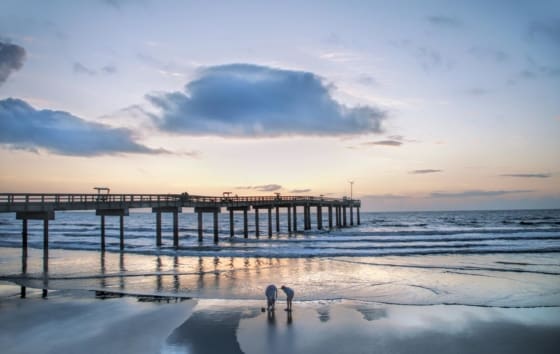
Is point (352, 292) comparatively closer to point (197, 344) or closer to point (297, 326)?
point (297, 326)

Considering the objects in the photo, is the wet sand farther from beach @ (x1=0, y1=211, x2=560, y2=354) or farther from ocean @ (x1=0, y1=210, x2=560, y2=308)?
ocean @ (x1=0, y1=210, x2=560, y2=308)

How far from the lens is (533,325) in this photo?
10977mm

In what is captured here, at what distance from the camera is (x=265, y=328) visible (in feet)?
34.3

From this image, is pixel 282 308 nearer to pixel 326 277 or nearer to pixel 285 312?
pixel 285 312

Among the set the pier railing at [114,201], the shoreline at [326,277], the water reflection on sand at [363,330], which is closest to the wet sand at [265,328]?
the water reflection on sand at [363,330]

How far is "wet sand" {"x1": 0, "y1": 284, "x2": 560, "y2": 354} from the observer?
30.2ft

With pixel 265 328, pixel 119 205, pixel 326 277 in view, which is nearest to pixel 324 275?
pixel 326 277

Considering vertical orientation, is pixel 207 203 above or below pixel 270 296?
above

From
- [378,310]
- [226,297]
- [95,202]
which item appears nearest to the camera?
[378,310]

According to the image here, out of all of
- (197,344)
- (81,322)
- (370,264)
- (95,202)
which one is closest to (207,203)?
(95,202)

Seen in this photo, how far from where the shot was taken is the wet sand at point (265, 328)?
9195mm

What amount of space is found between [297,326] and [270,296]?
1.55 metres

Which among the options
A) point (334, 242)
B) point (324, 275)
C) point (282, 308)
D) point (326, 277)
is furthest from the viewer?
point (334, 242)

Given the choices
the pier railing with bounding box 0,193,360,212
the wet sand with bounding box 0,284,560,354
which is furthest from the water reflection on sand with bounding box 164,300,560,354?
the pier railing with bounding box 0,193,360,212
